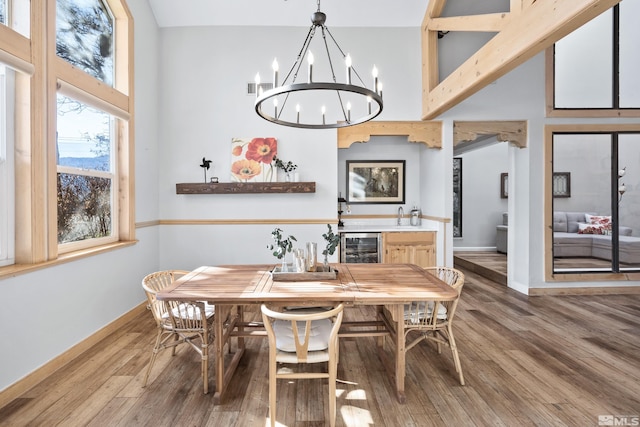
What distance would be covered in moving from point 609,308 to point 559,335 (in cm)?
138

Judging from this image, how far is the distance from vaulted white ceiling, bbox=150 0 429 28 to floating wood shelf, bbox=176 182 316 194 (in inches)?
84.1

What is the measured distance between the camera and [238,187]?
430cm

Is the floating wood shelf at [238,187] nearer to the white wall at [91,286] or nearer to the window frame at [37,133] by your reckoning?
the white wall at [91,286]

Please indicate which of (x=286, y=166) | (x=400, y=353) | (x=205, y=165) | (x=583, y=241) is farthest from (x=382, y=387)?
(x=583, y=241)

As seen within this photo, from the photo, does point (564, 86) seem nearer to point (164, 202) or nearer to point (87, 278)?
point (164, 202)

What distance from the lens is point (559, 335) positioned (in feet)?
10.5

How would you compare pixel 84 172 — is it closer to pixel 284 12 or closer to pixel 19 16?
pixel 19 16

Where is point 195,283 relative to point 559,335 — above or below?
above

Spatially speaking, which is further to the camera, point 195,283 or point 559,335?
point 559,335

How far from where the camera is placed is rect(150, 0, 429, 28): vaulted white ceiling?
422 cm

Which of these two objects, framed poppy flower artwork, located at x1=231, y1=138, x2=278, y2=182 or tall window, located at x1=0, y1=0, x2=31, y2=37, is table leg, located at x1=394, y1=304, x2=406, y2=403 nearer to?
framed poppy flower artwork, located at x1=231, y1=138, x2=278, y2=182

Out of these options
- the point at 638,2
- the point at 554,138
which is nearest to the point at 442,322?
the point at 554,138

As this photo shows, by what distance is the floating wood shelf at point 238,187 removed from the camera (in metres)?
4.29

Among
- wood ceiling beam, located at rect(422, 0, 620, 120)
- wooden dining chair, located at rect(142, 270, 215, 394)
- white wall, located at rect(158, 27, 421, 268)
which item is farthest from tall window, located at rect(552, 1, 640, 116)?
wooden dining chair, located at rect(142, 270, 215, 394)
